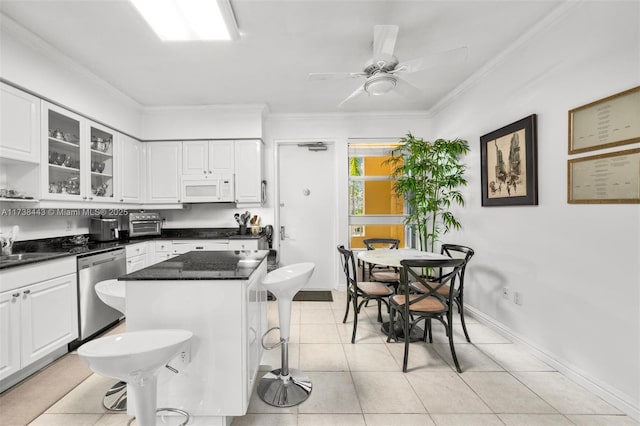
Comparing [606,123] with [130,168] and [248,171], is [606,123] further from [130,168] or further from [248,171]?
[130,168]

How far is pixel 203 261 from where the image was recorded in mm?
1846

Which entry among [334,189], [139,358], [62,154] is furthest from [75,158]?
[334,189]

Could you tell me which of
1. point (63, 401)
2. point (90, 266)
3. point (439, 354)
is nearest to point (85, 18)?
point (90, 266)

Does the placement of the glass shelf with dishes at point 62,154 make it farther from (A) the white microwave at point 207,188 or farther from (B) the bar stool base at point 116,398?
(B) the bar stool base at point 116,398

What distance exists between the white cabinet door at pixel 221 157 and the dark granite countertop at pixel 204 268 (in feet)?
6.99

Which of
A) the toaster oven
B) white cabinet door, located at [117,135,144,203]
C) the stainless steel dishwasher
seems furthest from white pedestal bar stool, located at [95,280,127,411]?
white cabinet door, located at [117,135,144,203]

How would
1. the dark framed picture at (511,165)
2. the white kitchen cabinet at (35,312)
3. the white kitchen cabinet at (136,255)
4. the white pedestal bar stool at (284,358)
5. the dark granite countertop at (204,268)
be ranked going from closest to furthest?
the dark granite countertop at (204,268), the white pedestal bar stool at (284,358), the white kitchen cabinet at (35,312), the dark framed picture at (511,165), the white kitchen cabinet at (136,255)

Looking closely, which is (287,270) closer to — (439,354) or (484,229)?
(439,354)

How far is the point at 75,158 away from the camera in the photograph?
9.38 ft

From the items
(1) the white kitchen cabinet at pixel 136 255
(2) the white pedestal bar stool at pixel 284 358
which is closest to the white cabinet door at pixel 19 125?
(1) the white kitchen cabinet at pixel 136 255

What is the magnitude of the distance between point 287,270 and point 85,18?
8.23 feet

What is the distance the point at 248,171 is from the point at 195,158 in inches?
31.2

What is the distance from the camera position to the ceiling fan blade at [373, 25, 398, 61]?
1.96m

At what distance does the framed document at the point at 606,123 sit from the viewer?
1.64 m
